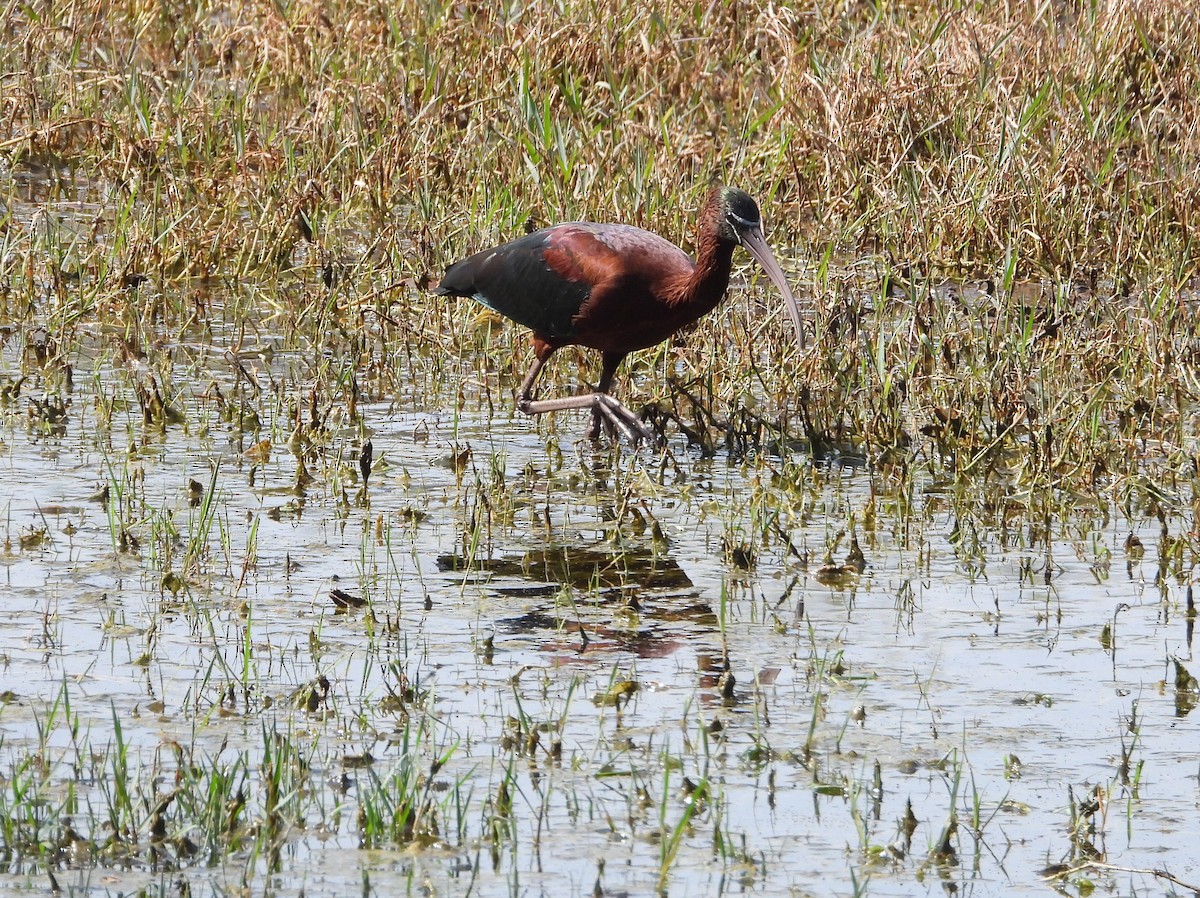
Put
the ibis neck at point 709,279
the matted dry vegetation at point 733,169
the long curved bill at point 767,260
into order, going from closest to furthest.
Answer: the ibis neck at point 709,279
the long curved bill at point 767,260
the matted dry vegetation at point 733,169

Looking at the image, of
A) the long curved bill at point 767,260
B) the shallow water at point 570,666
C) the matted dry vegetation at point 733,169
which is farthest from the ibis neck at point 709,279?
the shallow water at point 570,666

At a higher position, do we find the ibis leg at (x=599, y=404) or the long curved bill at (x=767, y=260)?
the long curved bill at (x=767, y=260)

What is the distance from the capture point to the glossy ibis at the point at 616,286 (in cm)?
691

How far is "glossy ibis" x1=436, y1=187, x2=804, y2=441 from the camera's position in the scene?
22.7 feet

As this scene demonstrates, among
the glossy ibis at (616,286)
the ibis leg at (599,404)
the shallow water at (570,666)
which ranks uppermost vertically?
the glossy ibis at (616,286)

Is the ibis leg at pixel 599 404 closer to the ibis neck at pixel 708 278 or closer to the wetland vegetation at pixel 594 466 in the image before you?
the wetland vegetation at pixel 594 466

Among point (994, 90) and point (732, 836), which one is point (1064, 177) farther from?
point (732, 836)

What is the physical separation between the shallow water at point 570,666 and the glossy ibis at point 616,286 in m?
0.35

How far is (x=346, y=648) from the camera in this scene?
500 centimetres

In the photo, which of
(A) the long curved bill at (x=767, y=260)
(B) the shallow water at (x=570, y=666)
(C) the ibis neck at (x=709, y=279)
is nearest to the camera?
(B) the shallow water at (x=570, y=666)

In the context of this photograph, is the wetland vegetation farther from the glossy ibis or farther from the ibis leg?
the glossy ibis

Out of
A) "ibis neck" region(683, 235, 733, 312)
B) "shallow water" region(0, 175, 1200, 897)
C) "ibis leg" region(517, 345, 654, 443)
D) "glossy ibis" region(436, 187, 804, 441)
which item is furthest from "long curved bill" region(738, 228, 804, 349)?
"ibis leg" region(517, 345, 654, 443)

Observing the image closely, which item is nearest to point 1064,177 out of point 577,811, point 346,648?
point 346,648

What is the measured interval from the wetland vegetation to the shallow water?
2cm
